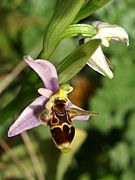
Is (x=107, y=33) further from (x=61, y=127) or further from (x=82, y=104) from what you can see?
(x=82, y=104)

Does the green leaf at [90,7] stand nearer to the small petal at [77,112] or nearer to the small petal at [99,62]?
the small petal at [99,62]

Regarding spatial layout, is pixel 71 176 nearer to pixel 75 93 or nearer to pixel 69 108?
pixel 75 93

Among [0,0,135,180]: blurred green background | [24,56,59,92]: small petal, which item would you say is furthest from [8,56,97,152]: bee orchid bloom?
[0,0,135,180]: blurred green background

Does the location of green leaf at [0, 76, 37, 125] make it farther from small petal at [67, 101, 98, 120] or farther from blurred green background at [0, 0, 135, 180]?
blurred green background at [0, 0, 135, 180]

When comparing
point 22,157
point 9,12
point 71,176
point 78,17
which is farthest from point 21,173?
point 78,17

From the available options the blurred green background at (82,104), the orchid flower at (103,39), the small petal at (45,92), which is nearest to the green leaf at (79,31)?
the orchid flower at (103,39)

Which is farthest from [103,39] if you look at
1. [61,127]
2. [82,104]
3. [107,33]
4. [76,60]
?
[82,104]
